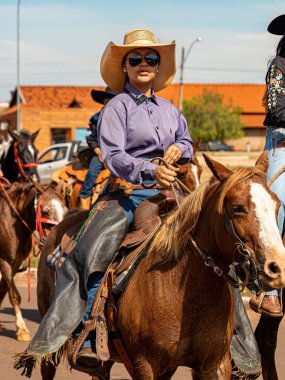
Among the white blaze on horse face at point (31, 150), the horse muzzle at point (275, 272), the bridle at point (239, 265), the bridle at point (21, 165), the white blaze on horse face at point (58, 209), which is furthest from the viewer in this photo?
the white blaze on horse face at point (31, 150)

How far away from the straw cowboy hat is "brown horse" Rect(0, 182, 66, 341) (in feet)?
13.7

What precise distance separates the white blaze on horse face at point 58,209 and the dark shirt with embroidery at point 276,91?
404 centimetres

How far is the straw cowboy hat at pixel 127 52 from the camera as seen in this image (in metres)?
6.31

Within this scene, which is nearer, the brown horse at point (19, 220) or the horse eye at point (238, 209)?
the horse eye at point (238, 209)

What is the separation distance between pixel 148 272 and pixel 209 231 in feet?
1.61

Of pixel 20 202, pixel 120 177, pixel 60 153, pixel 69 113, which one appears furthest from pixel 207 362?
pixel 69 113

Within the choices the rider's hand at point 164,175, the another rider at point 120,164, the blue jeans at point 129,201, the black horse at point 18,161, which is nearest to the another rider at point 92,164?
the black horse at point 18,161

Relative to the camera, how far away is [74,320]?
5.85 meters

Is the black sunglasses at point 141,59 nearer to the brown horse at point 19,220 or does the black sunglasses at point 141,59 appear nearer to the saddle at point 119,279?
the saddle at point 119,279

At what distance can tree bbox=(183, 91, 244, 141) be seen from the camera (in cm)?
9062

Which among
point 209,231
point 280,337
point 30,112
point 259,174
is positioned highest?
point 259,174

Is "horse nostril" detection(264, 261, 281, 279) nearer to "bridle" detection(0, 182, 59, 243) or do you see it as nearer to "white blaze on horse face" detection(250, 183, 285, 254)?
"white blaze on horse face" detection(250, 183, 285, 254)

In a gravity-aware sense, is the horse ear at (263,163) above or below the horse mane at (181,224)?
above

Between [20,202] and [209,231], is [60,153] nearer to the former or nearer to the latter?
[20,202]
